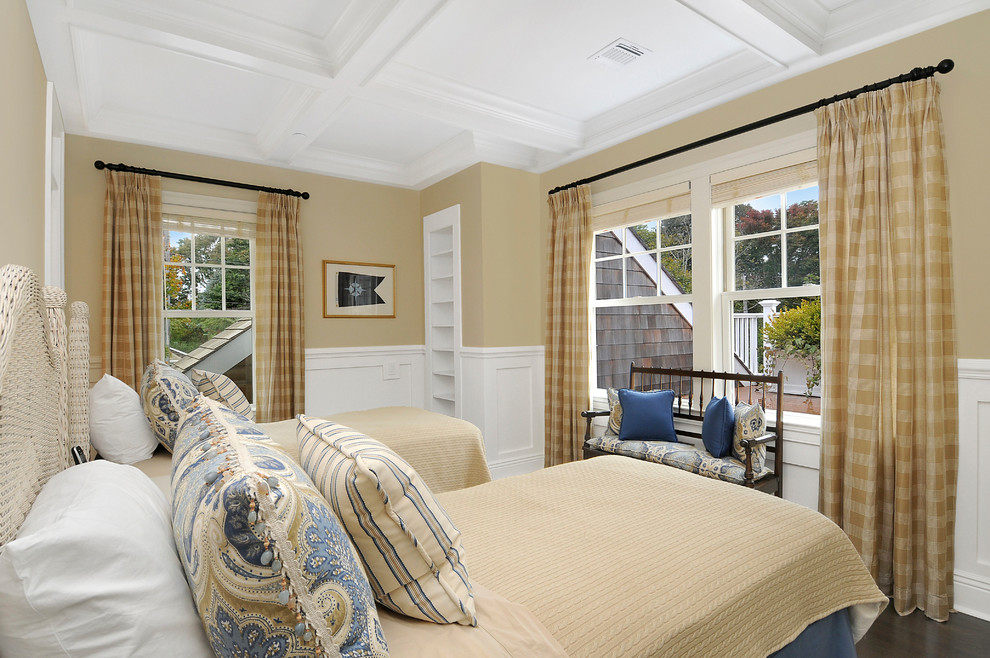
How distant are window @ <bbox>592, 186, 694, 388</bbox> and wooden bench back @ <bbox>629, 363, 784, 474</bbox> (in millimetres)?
151

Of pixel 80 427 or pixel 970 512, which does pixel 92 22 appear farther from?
pixel 970 512

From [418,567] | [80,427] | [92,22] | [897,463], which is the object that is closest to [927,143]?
[897,463]

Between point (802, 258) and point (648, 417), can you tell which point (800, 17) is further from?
point (648, 417)

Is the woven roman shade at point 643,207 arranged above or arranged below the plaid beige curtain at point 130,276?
above

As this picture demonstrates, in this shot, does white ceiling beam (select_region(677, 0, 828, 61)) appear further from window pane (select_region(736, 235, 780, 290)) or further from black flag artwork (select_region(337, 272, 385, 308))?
black flag artwork (select_region(337, 272, 385, 308))

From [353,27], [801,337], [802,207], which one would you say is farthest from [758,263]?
[353,27]

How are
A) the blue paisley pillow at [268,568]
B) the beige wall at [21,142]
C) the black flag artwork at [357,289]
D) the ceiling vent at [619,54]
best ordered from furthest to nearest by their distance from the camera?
the black flag artwork at [357,289]
the ceiling vent at [619,54]
the beige wall at [21,142]
the blue paisley pillow at [268,568]

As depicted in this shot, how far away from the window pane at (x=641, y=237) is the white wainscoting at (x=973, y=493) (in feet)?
6.58

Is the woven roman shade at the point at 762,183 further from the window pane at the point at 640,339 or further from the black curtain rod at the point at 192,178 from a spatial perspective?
the black curtain rod at the point at 192,178

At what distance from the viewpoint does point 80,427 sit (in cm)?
160

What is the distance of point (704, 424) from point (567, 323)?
4.85 ft

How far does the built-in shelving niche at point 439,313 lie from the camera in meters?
5.05

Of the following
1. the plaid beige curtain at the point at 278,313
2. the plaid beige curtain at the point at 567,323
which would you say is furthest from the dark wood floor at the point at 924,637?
the plaid beige curtain at the point at 278,313

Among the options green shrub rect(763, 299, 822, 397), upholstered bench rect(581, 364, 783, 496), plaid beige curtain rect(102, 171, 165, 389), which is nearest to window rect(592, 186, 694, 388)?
upholstered bench rect(581, 364, 783, 496)
